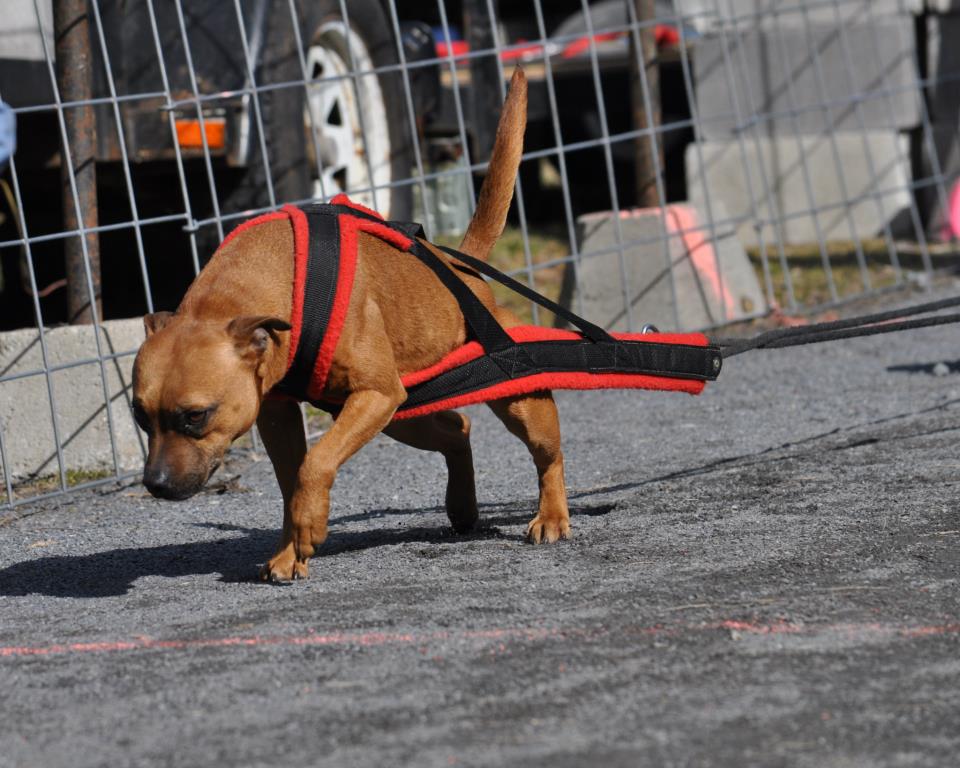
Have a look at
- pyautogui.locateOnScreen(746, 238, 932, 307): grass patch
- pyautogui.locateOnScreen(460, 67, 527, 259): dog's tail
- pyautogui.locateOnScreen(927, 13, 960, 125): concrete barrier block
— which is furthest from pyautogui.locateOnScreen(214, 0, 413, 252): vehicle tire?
pyautogui.locateOnScreen(927, 13, 960, 125): concrete barrier block

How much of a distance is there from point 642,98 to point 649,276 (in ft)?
3.27

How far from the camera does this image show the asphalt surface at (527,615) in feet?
8.41

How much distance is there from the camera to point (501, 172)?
14.1ft

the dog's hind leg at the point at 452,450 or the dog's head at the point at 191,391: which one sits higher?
the dog's head at the point at 191,391

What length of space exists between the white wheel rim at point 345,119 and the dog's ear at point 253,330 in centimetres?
358

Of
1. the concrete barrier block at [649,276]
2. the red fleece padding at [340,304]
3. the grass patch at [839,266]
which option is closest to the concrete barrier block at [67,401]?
the red fleece padding at [340,304]

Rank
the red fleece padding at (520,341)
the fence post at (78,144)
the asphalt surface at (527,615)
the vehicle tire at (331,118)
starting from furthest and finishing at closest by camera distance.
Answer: the vehicle tire at (331,118), the fence post at (78,144), the red fleece padding at (520,341), the asphalt surface at (527,615)

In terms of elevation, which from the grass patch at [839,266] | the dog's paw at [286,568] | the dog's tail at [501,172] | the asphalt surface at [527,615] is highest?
the dog's tail at [501,172]

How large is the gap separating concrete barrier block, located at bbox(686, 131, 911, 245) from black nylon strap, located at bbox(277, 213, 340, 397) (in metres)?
6.26

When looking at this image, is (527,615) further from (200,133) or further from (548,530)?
(200,133)

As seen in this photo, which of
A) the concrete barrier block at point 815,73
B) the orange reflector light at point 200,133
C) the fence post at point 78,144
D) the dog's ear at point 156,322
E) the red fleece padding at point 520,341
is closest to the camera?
the dog's ear at point 156,322

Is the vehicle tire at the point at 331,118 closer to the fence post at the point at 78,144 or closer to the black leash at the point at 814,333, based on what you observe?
the fence post at the point at 78,144

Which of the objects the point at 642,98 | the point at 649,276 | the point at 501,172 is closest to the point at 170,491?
the point at 501,172

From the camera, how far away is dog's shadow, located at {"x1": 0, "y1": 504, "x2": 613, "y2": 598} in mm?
3984
